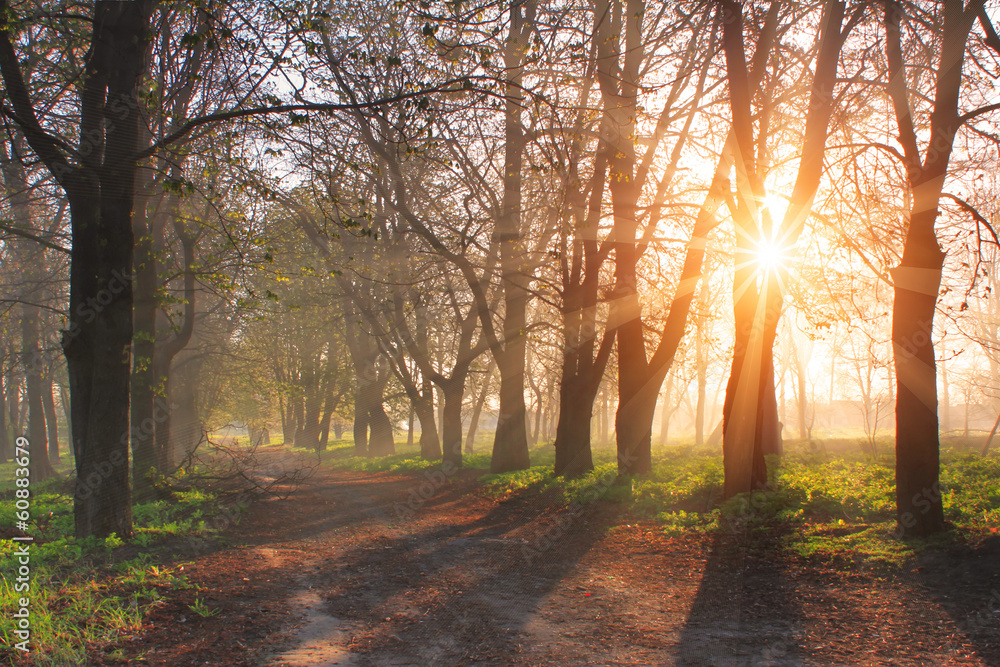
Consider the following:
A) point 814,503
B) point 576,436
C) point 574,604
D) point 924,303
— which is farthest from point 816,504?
point 576,436

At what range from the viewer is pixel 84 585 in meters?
5.14

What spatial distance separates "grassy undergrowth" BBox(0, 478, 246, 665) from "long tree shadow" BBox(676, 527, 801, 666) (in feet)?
13.7

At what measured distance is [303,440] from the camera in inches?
1459

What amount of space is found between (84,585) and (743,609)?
581cm

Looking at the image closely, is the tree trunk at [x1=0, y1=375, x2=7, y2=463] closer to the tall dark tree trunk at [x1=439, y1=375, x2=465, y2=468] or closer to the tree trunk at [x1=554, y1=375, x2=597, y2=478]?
the tall dark tree trunk at [x1=439, y1=375, x2=465, y2=468]

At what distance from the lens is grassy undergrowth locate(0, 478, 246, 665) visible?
3.94 m

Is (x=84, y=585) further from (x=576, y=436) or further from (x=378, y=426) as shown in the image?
(x=378, y=426)

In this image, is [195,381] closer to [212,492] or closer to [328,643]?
[212,492]

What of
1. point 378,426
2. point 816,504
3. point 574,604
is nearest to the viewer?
point 574,604

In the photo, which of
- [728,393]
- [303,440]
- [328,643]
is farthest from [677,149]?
[303,440]

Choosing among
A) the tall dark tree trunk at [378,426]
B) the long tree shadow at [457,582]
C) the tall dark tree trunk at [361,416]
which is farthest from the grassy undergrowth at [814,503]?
the tall dark tree trunk at [361,416]

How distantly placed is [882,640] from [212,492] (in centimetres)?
1123

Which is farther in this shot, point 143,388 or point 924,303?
point 143,388

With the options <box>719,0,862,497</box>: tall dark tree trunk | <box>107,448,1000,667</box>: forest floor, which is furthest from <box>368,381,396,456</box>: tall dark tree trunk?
<box>719,0,862,497</box>: tall dark tree trunk
